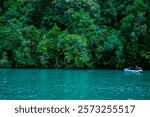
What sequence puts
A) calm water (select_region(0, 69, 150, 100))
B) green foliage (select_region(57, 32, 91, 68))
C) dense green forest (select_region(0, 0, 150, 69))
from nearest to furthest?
1. calm water (select_region(0, 69, 150, 100))
2. green foliage (select_region(57, 32, 91, 68))
3. dense green forest (select_region(0, 0, 150, 69))

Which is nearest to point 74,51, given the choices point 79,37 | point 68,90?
point 79,37

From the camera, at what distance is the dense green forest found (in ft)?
222

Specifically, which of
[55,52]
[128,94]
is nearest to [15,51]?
[55,52]

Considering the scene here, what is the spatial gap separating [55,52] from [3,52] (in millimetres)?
8442

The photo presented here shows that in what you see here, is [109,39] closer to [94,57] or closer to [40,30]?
[94,57]

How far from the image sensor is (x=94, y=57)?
228 feet

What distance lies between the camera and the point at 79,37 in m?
68.2

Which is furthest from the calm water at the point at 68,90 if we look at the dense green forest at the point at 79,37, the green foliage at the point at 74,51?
the dense green forest at the point at 79,37

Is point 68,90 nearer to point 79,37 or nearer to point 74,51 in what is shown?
point 74,51

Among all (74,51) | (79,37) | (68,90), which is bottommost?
(68,90)

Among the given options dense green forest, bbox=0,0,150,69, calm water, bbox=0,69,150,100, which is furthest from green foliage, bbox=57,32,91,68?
calm water, bbox=0,69,150,100

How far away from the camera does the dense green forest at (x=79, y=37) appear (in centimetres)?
6762

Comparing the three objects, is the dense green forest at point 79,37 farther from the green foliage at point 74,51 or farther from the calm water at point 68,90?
the calm water at point 68,90

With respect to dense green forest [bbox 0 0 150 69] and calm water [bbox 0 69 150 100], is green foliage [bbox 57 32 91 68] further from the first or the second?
calm water [bbox 0 69 150 100]
